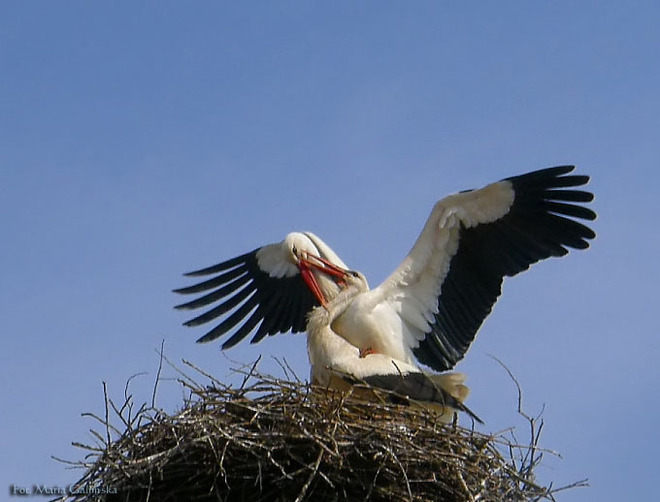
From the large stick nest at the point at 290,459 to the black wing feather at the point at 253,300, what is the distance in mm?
3159

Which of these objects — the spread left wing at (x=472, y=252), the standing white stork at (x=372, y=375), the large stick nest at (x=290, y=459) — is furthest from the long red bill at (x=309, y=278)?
the large stick nest at (x=290, y=459)

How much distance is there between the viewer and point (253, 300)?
11.9m

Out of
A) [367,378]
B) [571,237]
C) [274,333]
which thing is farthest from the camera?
[274,333]

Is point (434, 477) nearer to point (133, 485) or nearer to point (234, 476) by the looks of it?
point (234, 476)

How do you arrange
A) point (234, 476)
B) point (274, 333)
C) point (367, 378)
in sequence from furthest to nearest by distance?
point (274, 333) < point (367, 378) < point (234, 476)

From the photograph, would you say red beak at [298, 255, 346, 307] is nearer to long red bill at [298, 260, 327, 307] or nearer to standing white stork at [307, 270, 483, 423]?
long red bill at [298, 260, 327, 307]

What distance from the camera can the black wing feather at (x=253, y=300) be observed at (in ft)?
38.6

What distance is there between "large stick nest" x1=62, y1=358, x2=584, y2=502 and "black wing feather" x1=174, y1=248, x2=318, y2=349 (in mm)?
3159

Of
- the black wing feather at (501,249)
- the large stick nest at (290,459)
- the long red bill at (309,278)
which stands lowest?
the large stick nest at (290,459)

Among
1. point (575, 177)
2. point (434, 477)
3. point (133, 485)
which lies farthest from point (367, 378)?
point (575, 177)

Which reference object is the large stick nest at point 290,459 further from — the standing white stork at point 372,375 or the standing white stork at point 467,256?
the standing white stork at point 467,256

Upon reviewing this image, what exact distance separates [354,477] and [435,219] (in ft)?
9.89

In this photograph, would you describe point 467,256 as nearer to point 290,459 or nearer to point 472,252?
point 472,252

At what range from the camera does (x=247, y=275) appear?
12023 millimetres
